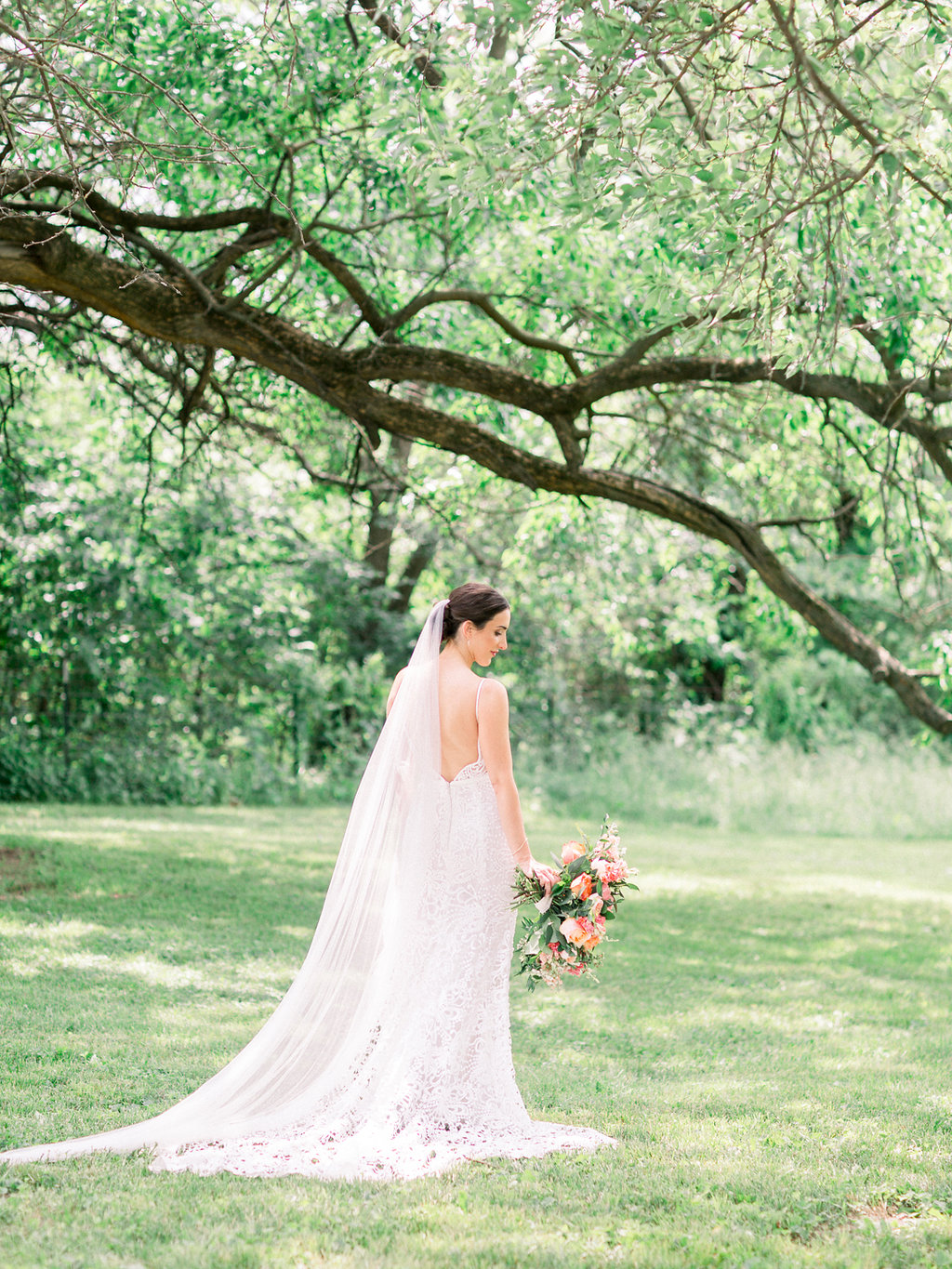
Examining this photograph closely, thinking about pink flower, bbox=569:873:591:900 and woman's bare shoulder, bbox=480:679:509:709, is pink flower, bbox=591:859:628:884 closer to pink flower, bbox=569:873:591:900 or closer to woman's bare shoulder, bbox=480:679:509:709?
pink flower, bbox=569:873:591:900

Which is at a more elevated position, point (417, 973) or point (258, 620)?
point (258, 620)

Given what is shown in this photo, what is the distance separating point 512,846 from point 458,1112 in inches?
40.9

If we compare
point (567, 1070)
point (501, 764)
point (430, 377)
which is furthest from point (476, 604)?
point (430, 377)

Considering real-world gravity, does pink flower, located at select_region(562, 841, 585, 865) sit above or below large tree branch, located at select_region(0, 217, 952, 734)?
below

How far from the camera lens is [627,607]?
18109 mm

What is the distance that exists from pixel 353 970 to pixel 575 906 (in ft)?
2.99

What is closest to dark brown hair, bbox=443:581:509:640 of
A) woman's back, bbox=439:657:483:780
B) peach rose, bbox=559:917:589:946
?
woman's back, bbox=439:657:483:780

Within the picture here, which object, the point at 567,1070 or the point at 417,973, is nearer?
the point at 417,973

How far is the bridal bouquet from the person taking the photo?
15.1ft

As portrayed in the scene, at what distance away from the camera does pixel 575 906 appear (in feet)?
15.2

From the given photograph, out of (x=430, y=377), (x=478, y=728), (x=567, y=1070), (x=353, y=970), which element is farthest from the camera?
(x=430, y=377)

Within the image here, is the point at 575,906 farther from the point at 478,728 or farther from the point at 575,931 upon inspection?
the point at 478,728

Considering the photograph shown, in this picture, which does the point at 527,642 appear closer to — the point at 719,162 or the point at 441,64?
the point at 441,64

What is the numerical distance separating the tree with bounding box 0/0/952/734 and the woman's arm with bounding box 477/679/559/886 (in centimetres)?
210
